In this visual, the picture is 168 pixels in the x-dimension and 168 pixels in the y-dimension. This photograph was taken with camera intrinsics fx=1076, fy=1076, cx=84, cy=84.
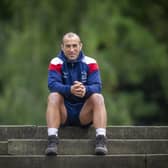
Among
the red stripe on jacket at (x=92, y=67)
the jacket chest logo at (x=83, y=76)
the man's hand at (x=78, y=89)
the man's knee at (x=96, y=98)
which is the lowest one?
the man's knee at (x=96, y=98)

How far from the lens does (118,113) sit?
22.0 metres

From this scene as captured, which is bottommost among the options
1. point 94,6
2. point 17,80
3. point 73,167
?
point 73,167

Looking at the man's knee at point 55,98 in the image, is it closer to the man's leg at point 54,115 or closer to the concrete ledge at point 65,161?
the man's leg at point 54,115

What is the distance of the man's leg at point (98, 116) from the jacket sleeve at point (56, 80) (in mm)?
270

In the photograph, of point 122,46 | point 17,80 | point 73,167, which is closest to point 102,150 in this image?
point 73,167

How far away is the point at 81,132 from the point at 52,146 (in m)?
0.81

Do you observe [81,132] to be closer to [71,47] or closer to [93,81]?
[93,81]

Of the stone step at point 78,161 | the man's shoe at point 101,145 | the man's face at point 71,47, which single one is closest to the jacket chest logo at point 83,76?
the man's face at point 71,47

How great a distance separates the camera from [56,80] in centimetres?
1118

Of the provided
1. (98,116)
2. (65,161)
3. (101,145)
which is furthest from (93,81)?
(65,161)

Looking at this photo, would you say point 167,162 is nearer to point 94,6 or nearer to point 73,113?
point 73,113

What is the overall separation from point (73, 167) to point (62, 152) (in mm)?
269

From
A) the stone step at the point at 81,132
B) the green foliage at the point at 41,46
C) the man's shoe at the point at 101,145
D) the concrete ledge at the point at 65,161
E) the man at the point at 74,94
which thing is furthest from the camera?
the green foliage at the point at 41,46

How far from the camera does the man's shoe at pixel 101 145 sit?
1072 cm
